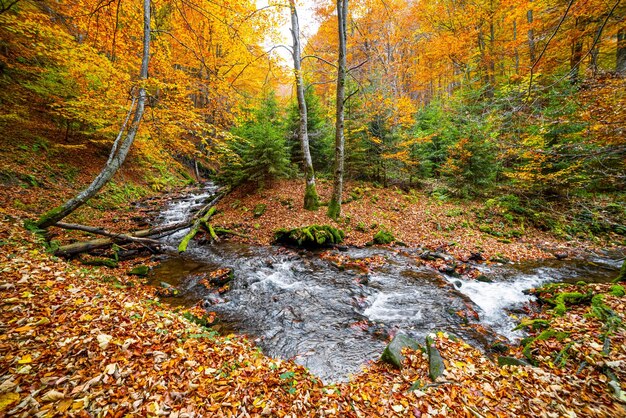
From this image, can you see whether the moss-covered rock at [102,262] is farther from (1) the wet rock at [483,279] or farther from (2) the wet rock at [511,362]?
(1) the wet rock at [483,279]

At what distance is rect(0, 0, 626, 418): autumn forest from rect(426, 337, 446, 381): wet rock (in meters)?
0.03

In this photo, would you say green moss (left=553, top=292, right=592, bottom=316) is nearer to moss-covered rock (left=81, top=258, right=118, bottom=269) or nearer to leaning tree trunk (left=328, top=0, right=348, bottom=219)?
leaning tree trunk (left=328, top=0, right=348, bottom=219)

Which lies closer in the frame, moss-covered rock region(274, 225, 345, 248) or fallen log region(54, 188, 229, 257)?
fallen log region(54, 188, 229, 257)

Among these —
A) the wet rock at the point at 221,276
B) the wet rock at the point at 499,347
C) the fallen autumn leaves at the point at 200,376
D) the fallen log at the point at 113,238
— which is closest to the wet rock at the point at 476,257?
the fallen autumn leaves at the point at 200,376

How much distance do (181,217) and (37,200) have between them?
473cm

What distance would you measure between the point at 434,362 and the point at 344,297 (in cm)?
281

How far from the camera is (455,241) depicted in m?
9.47

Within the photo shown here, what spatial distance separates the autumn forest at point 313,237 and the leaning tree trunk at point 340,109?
112 millimetres

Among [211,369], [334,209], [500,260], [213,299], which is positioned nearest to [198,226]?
[213,299]

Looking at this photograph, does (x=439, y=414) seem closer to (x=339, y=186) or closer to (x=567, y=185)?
(x=339, y=186)

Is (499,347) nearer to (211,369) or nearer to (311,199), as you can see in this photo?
(211,369)

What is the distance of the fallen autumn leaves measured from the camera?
2.51 metres

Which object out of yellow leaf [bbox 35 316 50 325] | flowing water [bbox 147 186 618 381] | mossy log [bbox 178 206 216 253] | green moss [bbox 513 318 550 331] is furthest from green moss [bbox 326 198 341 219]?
yellow leaf [bbox 35 316 50 325]

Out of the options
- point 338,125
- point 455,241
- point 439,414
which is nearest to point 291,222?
point 338,125
